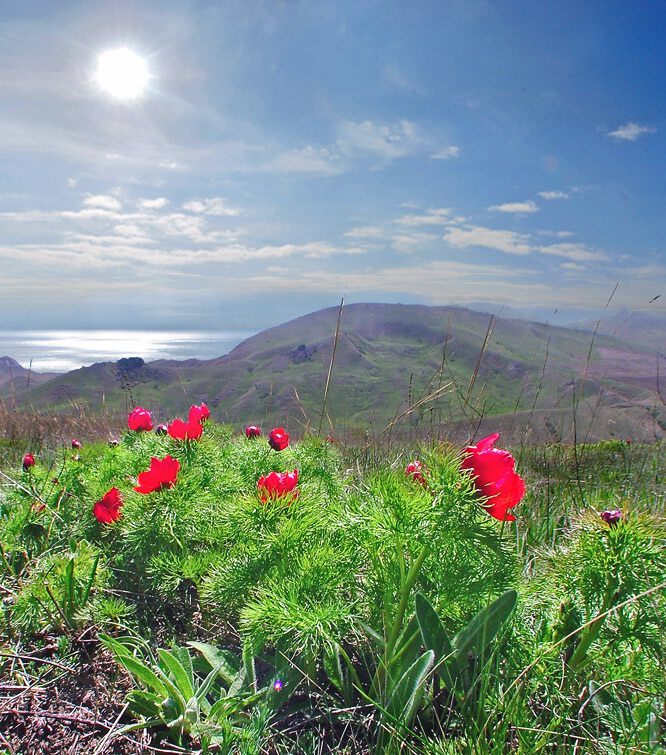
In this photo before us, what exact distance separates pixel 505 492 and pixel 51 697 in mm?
1467

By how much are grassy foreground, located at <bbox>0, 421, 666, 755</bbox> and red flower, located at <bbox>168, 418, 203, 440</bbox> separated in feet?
1.60

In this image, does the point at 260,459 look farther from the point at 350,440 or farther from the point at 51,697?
the point at 350,440

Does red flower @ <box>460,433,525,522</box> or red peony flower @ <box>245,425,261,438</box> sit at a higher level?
red flower @ <box>460,433,525,522</box>

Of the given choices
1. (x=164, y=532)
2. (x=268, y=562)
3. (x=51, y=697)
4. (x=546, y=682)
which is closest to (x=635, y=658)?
(x=546, y=682)

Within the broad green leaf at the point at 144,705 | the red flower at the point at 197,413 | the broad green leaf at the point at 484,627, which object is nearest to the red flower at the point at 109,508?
the red flower at the point at 197,413

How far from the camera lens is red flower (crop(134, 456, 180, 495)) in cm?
190

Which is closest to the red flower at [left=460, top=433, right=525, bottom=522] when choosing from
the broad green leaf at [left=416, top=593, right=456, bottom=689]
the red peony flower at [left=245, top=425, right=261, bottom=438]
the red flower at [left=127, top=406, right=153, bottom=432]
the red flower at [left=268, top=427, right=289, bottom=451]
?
the broad green leaf at [left=416, top=593, right=456, bottom=689]

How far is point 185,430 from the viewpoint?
7.89ft

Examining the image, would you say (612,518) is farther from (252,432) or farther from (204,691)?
(252,432)

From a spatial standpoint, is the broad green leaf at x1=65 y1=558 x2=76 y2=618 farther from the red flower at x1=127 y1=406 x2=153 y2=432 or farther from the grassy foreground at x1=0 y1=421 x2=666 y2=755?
the red flower at x1=127 y1=406 x2=153 y2=432

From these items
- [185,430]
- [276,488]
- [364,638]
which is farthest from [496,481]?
[185,430]

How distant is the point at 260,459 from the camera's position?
8.08 feet

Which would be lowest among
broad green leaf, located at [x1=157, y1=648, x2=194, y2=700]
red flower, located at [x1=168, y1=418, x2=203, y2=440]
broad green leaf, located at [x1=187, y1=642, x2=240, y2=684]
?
broad green leaf, located at [x1=187, y1=642, x2=240, y2=684]

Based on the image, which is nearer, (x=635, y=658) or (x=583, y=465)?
(x=635, y=658)
